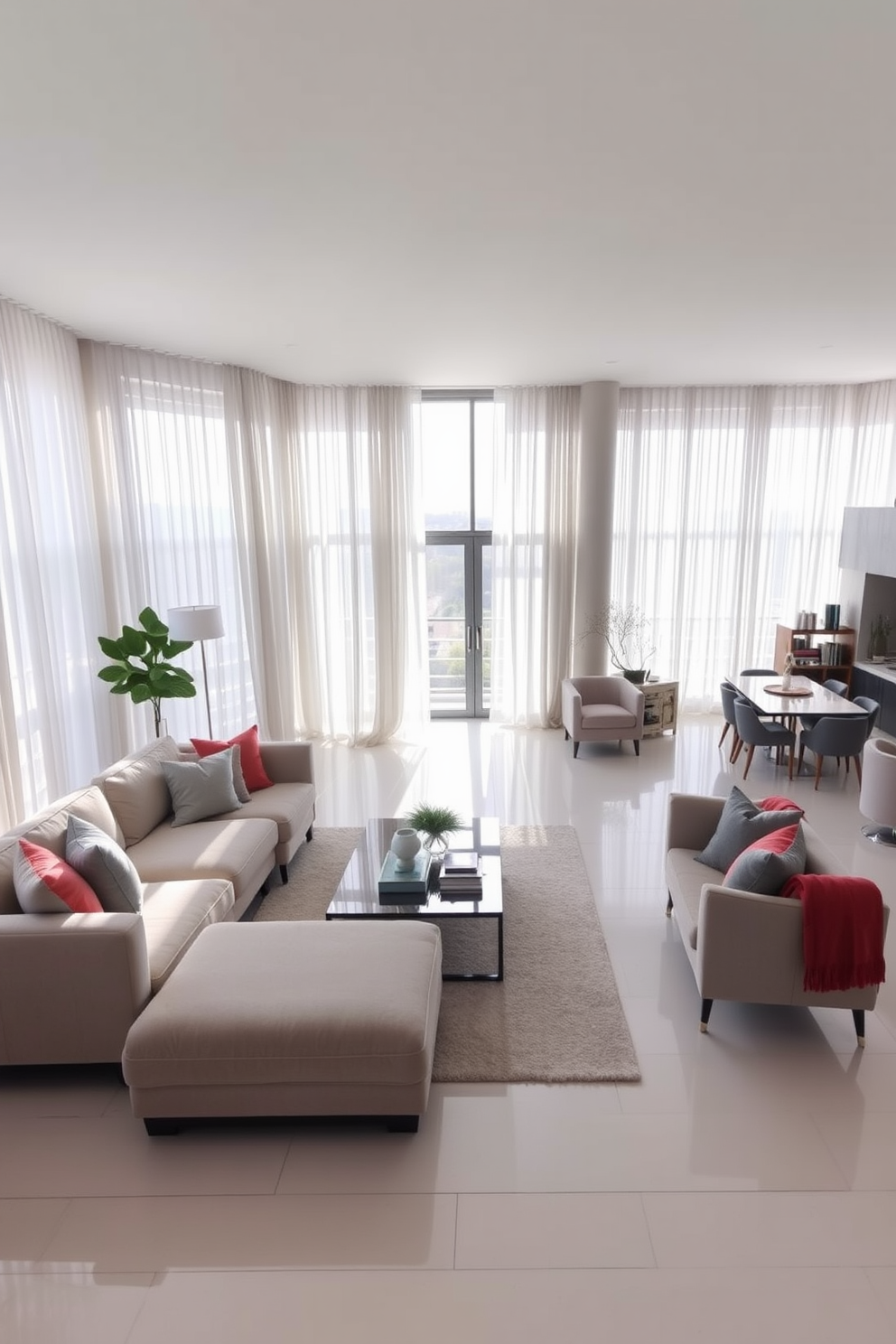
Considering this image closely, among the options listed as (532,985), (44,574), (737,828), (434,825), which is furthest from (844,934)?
(44,574)

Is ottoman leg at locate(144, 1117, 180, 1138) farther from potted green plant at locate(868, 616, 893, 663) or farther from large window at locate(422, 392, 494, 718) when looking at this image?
potted green plant at locate(868, 616, 893, 663)

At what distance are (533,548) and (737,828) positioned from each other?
499 centimetres

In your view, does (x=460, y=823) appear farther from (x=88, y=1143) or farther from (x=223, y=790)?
(x=88, y=1143)

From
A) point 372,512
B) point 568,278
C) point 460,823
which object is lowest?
point 460,823

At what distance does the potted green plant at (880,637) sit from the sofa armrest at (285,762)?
618 centimetres

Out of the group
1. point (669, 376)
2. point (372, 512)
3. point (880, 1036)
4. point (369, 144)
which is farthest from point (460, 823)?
Answer: point (669, 376)

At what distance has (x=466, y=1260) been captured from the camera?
2.56 meters

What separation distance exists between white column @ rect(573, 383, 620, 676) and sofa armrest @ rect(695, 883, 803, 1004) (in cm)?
522

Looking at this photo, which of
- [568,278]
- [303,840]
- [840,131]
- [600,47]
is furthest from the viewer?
[303,840]

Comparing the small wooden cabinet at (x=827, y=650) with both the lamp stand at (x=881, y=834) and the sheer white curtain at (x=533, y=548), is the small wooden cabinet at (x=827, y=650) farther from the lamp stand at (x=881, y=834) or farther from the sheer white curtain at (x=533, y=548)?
the lamp stand at (x=881, y=834)

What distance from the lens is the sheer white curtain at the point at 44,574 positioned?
501 cm

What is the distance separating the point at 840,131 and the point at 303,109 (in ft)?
6.39

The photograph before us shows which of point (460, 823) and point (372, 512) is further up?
point (372, 512)

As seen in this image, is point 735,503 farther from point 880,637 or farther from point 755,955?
point 755,955
